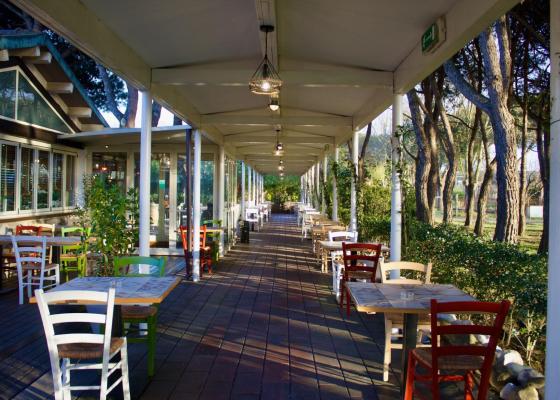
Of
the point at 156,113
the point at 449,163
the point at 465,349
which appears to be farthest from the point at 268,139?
the point at 465,349

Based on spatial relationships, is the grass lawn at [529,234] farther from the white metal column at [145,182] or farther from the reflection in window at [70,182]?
the reflection in window at [70,182]

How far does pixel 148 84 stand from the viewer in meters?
5.44

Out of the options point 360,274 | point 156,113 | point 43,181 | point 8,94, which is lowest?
point 360,274

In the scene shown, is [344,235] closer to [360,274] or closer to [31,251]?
[360,274]

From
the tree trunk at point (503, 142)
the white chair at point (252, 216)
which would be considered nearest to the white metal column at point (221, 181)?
the tree trunk at point (503, 142)

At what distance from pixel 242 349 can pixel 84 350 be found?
5.57 feet

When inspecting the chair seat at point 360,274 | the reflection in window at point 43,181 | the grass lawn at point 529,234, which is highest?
the reflection in window at point 43,181

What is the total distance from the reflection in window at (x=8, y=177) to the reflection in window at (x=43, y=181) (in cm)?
79

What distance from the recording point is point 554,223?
249cm

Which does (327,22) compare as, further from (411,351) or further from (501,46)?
(501,46)

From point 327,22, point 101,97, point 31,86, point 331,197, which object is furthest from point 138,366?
point 101,97

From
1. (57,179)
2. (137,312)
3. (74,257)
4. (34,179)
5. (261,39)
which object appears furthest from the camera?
(57,179)

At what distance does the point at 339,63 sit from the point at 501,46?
3536mm

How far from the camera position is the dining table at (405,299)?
3.16 meters
